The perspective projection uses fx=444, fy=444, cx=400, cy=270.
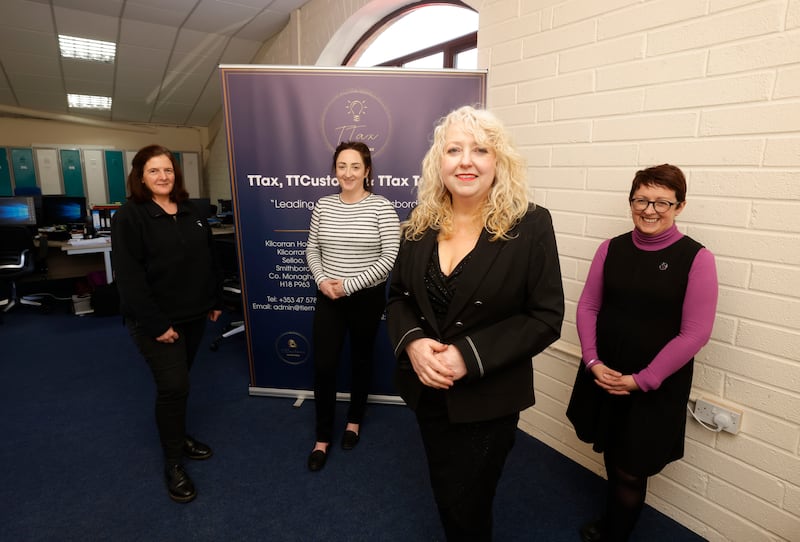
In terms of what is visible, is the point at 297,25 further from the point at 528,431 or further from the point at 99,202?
the point at 99,202

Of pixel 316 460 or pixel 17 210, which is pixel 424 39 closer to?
pixel 316 460

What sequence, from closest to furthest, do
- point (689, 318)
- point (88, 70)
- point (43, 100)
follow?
point (689, 318)
point (88, 70)
point (43, 100)

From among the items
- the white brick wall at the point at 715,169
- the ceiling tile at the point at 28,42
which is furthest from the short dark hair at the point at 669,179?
the ceiling tile at the point at 28,42

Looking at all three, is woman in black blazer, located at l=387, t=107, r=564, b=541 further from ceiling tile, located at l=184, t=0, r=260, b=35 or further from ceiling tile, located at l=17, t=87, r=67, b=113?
ceiling tile, located at l=17, t=87, r=67, b=113

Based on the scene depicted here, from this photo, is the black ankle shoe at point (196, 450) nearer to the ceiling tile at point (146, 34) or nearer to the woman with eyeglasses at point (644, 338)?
the woman with eyeglasses at point (644, 338)

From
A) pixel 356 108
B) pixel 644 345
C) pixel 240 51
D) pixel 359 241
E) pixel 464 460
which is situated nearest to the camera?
pixel 464 460

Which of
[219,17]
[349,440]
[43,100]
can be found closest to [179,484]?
[349,440]

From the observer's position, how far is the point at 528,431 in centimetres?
254

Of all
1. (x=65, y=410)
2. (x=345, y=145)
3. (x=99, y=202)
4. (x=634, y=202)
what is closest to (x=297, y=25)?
(x=345, y=145)

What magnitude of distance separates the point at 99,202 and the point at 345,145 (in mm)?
8047

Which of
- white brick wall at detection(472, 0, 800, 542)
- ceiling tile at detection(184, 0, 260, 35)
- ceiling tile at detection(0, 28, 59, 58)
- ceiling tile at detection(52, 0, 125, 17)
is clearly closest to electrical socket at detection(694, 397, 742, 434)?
white brick wall at detection(472, 0, 800, 542)

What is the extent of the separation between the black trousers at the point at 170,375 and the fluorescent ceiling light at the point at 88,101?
22.7ft

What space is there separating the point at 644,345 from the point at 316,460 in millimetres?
1589

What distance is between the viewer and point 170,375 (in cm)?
194
